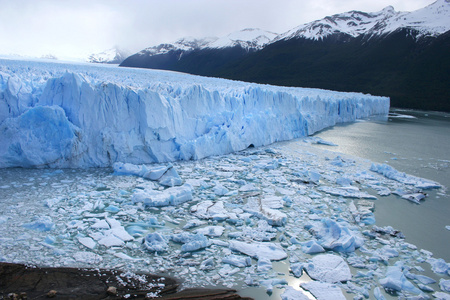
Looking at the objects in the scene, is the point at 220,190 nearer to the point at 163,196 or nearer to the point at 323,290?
the point at 163,196

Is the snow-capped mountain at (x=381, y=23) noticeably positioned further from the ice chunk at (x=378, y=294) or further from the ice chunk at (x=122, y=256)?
the ice chunk at (x=122, y=256)

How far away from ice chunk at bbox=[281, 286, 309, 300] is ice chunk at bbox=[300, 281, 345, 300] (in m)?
0.12

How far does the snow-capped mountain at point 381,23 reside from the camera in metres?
38.5

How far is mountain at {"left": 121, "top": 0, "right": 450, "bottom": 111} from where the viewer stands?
29.8 m

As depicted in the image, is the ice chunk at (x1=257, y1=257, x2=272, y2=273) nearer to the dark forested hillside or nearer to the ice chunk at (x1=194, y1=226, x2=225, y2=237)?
the ice chunk at (x1=194, y1=226, x2=225, y2=237)

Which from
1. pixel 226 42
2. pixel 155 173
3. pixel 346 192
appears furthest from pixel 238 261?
pixel 226 42

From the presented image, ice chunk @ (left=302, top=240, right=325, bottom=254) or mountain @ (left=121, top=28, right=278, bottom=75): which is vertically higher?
mountain @ (left=121, top=28, right=278, bottom=75)

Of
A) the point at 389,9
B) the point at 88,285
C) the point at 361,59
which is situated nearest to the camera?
the point at 88,285

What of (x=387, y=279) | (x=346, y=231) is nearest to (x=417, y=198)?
(x=346, y=231)

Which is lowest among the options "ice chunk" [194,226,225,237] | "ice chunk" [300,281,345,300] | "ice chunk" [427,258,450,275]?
"ice chunk" [427,258,450,275]

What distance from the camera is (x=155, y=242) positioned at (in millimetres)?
3143

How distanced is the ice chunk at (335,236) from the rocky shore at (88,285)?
138 cm

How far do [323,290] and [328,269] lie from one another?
0.32 meters

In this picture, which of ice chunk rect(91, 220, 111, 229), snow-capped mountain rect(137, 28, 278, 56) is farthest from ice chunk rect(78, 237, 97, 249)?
snow-capped mountain rect(137, 28, 278, 56)
